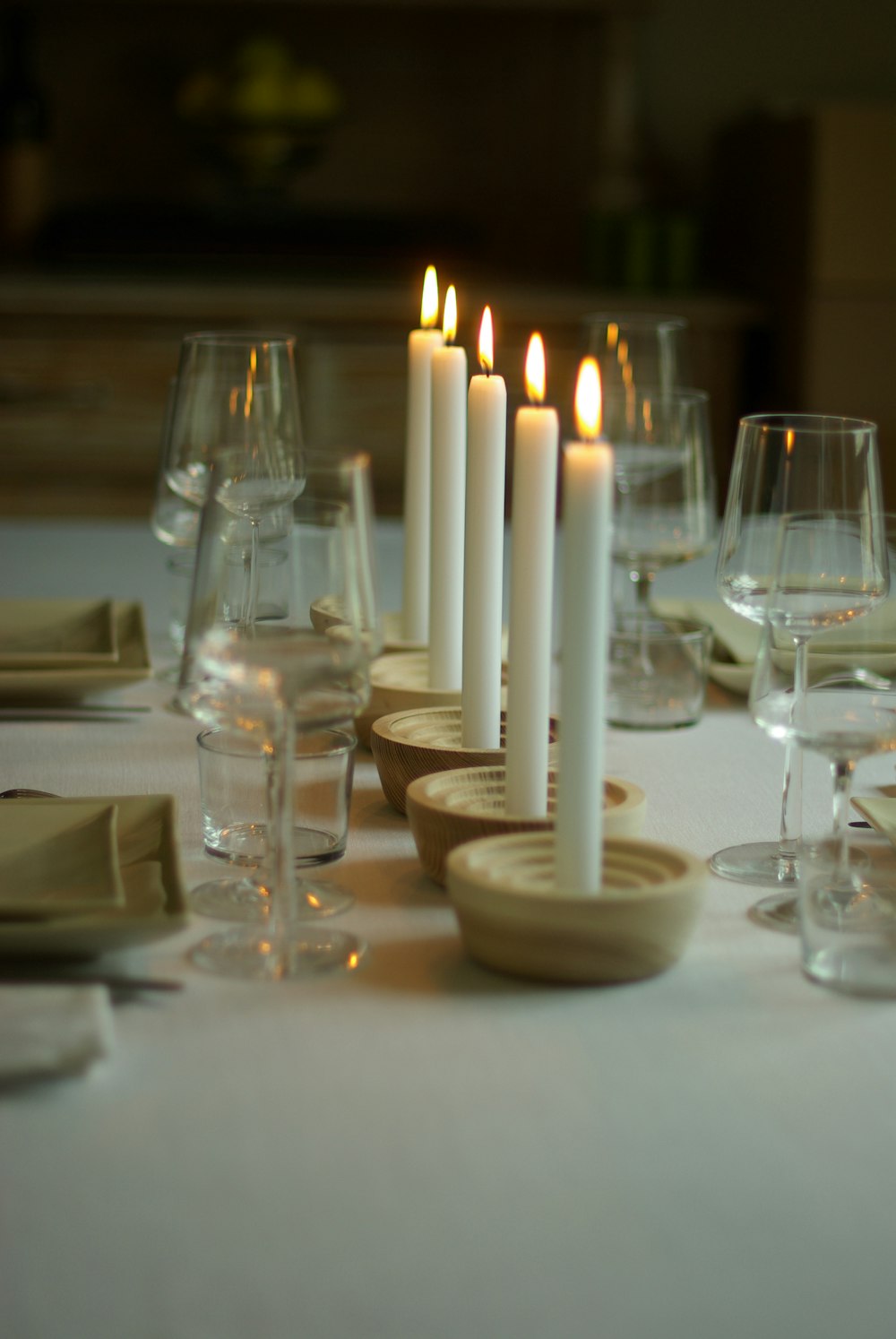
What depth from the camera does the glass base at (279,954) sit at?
2.05 ft

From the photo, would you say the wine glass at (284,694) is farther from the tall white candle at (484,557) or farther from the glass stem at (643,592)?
the glass stem at (643,592)

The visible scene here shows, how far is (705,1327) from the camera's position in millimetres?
454

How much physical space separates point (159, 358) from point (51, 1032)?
7.98 ft

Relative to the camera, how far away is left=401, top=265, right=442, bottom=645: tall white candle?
3.10 ft

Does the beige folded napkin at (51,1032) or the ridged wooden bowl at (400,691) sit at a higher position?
the ridged wooden bowl at (400,691)

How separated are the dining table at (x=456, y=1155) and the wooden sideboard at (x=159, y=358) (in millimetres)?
2259

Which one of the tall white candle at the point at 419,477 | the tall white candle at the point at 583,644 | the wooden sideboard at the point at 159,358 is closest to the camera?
the tall white candle at the point at 583,644

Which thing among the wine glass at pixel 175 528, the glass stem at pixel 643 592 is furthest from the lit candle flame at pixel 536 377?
the glass stem at pixel 643 592

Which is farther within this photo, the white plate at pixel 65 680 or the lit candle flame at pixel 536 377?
the white plate at pixel 65 680

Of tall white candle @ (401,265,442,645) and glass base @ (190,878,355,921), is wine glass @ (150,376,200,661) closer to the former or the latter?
tall white candle @ (401,265,442,645)

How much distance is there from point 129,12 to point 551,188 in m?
0.89

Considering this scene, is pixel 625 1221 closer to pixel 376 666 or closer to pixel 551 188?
pixel 376 666

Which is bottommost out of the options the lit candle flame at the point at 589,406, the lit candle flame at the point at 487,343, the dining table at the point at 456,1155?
the dining table at the point at 456,1155

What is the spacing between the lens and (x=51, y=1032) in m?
0.54
